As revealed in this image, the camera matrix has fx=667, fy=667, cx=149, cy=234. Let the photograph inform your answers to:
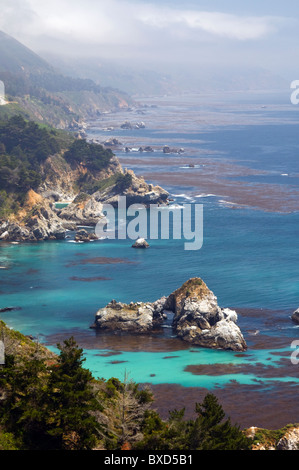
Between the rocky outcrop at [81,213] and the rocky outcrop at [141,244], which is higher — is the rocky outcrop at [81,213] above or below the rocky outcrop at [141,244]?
above

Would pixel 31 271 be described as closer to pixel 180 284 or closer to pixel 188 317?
pixel 180 284

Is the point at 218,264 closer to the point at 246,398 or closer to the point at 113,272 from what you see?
the point at 113,272

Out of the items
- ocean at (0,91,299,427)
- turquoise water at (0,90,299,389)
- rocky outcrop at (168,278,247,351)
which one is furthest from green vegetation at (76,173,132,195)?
rocky outcrop at (168,278,247,351)

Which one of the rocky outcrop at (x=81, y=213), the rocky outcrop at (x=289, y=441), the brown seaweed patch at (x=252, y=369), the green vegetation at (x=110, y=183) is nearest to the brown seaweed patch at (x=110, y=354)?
the brown seaweed patch at (x=252, y=369)

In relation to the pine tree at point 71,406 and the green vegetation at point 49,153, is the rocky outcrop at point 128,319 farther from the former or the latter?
the green vegetation at point 49,153

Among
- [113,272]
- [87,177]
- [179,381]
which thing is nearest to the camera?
[179,381]

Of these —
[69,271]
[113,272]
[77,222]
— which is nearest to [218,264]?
[113,272]

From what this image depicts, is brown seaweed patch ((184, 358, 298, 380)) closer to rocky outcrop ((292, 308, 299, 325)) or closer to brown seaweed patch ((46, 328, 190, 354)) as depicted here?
brown seaweed patch ((46, 328, 190, 354))
